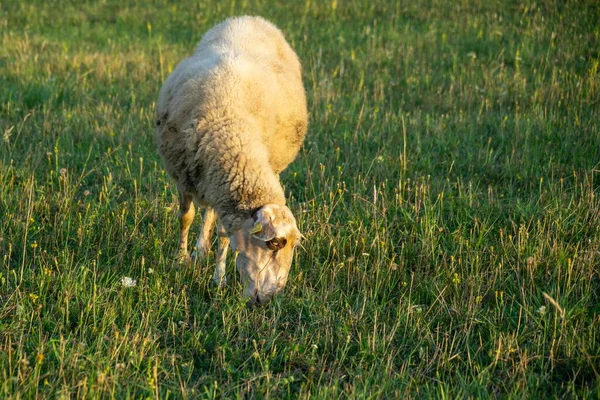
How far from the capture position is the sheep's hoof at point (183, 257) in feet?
15.0

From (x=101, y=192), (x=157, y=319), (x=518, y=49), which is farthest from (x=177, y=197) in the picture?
(x=518, y=49)

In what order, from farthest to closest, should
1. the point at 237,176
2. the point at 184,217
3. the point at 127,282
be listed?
1. the point at 184,217
2. the point at 237,176
3. the point at 127,282

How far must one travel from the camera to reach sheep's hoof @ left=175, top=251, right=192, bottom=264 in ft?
15.0

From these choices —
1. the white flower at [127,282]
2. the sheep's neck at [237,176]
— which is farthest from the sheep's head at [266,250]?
the white flower at [127,282]

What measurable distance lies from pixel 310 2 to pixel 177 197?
7.62 meters

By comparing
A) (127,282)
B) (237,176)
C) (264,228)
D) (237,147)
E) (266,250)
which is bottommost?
(127,282)

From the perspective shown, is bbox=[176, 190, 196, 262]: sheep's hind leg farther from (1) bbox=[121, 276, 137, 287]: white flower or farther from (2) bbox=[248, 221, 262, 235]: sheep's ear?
(2) bbox=[248, 221, 262, 235]: sheep's ear

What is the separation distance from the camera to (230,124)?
4.47m

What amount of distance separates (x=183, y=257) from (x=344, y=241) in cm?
101

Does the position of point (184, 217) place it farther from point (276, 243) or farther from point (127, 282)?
point (276, 243)

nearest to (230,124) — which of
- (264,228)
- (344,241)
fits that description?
(264,228)

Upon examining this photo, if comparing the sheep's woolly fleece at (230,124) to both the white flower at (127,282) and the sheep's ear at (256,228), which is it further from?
the white flower at (127,282)

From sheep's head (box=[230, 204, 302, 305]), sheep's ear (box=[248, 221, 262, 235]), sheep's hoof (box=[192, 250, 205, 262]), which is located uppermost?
sheep's ear (box=[248, 221, 262, 235])

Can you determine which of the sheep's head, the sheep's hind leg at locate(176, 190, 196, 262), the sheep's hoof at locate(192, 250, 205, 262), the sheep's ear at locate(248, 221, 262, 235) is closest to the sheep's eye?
the sheep's head
